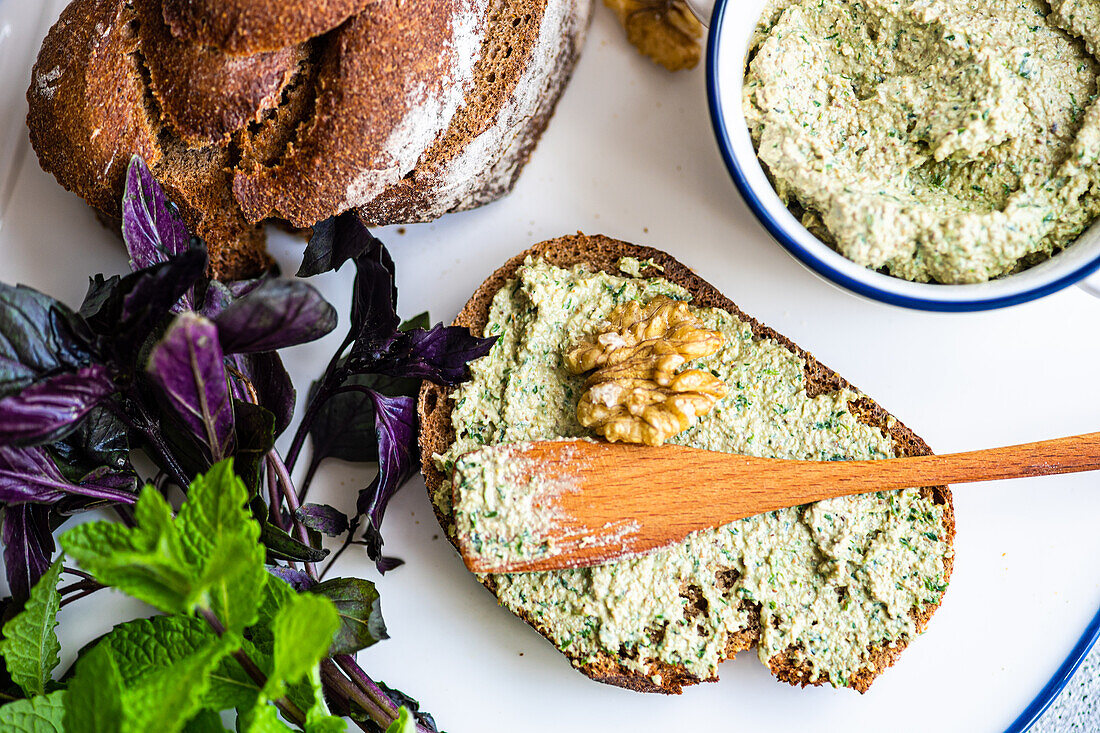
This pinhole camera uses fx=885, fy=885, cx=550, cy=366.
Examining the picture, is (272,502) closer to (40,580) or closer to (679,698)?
(40,580)

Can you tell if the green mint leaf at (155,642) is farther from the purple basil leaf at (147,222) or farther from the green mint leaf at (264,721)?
the purple basil leaf at (147,222)

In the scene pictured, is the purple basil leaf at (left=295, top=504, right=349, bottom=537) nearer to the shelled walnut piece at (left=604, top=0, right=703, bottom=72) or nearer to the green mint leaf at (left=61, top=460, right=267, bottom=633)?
the green mint leaf at (left=61, top=460, right=267, bottom=633)

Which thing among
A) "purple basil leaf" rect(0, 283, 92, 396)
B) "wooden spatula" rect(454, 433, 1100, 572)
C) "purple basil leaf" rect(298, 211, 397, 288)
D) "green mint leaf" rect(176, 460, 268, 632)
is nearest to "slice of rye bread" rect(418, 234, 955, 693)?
"wooden spatula" rect(454, 433, 1100, 572)

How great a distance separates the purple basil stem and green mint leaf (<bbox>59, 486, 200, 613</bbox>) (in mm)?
271

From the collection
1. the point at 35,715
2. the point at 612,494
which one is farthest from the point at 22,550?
the point at 612,494

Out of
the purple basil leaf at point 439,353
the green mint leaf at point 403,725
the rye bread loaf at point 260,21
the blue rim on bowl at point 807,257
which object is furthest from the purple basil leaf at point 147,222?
the blue rim on bowl at point 807,257

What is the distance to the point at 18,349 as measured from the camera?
4.45 ft

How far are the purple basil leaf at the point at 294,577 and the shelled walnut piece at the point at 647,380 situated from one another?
0.59 meters

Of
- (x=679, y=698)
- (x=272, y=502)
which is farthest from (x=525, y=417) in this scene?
(x=679, y=698)

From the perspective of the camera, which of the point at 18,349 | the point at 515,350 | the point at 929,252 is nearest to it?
the point at 18,349

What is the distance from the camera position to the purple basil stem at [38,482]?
1.44m

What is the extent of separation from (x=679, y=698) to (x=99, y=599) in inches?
47.7

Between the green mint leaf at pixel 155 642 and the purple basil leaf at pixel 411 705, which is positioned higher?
the green mint leaf at pixel 155 642

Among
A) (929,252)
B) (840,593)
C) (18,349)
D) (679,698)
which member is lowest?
(679,698)
